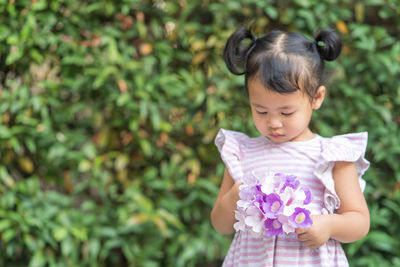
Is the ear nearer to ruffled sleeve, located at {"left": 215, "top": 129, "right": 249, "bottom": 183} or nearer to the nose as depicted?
the nose

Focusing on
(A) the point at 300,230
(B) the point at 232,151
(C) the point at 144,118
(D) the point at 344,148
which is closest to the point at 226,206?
(B) the point at 232,151

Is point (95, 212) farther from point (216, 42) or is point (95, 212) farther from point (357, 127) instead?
→ point (357, 127)

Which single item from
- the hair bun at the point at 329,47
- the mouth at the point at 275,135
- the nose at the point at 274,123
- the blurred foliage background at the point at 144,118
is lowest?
the blurred foliage background at the point at 144,118

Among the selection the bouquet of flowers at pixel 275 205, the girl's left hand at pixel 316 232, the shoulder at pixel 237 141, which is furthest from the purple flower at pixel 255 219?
the shoulder at pixel 237 141

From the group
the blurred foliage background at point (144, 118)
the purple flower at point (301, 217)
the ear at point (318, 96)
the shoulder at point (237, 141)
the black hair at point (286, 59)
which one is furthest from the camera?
the blurred foliage background at point (144, 118)

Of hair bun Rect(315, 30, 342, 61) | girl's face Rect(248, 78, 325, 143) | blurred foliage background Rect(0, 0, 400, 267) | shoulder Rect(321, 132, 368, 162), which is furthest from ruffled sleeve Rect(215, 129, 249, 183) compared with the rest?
blurred foliage background Rect(0, 0, 400, 267)

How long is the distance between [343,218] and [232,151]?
40cm

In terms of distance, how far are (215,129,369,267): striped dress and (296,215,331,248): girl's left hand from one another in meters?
0.09

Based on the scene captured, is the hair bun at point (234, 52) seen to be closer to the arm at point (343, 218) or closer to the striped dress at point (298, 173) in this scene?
the striped dress at point (298, 173)

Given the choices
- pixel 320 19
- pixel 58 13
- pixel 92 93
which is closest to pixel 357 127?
pixel 320 19

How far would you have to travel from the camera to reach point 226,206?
156 centimetres

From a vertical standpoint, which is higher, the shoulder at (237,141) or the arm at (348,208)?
the shoulder at (237,141)

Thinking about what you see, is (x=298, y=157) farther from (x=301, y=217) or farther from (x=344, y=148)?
(x=301, y=217)

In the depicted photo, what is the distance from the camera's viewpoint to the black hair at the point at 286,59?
56.4 inches
